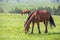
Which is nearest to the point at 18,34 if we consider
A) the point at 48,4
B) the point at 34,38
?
the point at 34,38

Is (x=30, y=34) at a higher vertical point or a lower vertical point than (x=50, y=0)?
lower

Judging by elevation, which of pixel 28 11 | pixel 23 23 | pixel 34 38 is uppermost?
pixel 28 11

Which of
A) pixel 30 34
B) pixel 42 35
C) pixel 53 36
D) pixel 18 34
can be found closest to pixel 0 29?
pixel 18 34

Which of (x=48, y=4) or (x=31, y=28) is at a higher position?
(x=48, y=4)

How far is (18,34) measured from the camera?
8.23ft

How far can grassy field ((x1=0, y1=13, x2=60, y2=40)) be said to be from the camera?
2488mm

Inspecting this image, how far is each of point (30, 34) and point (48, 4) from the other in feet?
1.72

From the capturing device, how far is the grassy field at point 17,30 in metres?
2.49

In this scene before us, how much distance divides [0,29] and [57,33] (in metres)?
0.83

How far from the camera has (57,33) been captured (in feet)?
8.34

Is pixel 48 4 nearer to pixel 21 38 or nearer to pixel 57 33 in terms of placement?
pixel 57 33

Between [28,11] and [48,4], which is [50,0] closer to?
[48,4]

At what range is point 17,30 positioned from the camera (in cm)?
254

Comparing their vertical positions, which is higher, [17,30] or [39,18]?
[39,18]
